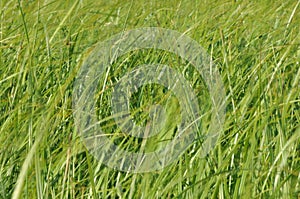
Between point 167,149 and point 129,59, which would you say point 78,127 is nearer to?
point 167,149

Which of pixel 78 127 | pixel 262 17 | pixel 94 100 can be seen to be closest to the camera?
pixel 78 127

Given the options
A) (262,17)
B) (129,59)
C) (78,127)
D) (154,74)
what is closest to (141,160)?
(78,127)

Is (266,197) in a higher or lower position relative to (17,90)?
lower

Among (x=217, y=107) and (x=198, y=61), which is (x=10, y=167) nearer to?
(x=217, y=107)

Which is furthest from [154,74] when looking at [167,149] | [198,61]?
[167,149]

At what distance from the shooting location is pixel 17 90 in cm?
127

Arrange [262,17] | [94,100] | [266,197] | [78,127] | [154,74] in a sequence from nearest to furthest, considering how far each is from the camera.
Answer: [266,197], [78,127], [94,100], [154,74], [262,17]

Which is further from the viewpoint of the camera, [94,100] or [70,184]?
[94,100]

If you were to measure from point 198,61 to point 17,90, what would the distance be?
47cm

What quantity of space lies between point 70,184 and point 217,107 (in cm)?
33

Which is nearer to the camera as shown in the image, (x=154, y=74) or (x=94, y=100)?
(x=94, y=100)

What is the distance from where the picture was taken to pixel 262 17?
181 cm

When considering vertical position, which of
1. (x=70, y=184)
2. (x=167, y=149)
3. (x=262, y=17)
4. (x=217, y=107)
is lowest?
(x=70, y=184)

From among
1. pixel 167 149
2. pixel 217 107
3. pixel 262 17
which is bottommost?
pixel 167 149
